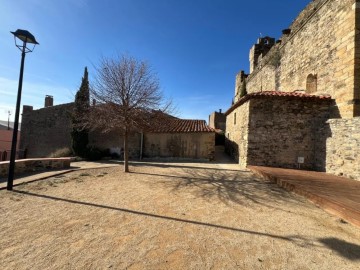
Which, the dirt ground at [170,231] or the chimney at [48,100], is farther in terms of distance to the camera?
the chimney at [48,100]

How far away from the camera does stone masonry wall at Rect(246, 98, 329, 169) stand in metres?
9.73

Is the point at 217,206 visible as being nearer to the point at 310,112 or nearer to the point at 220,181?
the point at 220,181

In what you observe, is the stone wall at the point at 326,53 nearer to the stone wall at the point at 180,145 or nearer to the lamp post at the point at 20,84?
the stone wall at the point at 180,145

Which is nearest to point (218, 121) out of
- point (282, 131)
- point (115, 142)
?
point (115, 142)

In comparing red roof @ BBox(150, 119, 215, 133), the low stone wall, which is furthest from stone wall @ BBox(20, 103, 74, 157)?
red roof @ BBox(150, 119, 215, 133)

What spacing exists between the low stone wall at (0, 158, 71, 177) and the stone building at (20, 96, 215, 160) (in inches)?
147

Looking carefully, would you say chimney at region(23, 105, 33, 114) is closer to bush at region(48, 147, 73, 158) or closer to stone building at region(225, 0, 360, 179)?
bush at region(48, 147, 73, 158)

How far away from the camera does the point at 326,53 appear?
941cm

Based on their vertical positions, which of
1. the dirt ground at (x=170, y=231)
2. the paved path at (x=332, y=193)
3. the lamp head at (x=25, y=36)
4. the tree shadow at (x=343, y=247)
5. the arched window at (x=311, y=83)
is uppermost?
the arched window at (x=311, y=83)

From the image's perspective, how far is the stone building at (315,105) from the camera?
307 inches

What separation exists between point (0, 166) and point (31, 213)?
486 centimetres

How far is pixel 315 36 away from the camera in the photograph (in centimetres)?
1030

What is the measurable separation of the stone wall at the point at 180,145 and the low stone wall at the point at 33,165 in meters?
5.85

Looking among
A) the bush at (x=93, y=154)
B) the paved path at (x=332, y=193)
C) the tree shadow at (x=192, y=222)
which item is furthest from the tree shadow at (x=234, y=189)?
the bush at (x=93, y=154)
